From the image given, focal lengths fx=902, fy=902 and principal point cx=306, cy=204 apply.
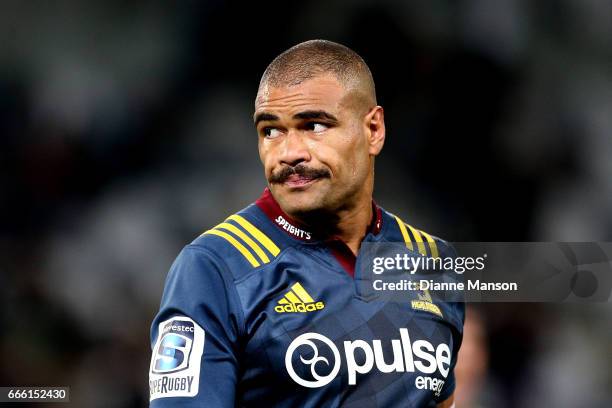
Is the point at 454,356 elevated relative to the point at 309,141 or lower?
lower

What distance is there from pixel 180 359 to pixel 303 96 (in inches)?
37.1

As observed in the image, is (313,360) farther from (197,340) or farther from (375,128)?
(375,128)

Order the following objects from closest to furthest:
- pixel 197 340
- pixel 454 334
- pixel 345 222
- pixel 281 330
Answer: pixel 197 340
pixel 281 330
pixel 345 222
pixel 454 334

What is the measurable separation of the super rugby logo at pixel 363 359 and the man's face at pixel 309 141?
1.54 feet

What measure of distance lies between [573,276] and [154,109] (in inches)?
116

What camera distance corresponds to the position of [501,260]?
5016mm

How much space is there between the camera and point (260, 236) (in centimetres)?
309

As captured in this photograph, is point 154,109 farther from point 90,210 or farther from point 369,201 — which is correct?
point 369,201

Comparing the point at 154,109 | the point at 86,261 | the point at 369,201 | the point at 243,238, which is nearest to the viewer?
the point at 243,238

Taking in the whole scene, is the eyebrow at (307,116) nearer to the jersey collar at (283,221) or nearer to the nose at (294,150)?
the nose at (294,150)

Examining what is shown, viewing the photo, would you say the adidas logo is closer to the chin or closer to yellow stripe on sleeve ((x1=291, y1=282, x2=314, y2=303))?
yellow stripe on sleeve ((x1=291, y1=282, x2=314, y2=303))

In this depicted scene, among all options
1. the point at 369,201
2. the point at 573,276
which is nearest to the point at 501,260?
the point at 573,276

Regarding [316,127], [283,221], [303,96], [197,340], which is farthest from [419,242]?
[197,340]

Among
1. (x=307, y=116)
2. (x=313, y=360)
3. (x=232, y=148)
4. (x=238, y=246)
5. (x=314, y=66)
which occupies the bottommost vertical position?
(x=313, y=360)
